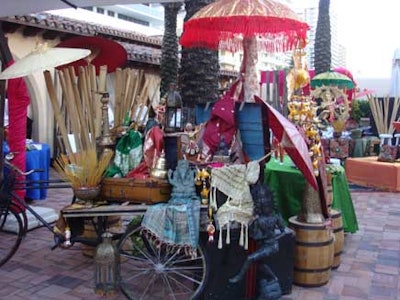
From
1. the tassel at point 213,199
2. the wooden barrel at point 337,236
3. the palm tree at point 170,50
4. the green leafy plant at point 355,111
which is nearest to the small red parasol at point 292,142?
the tassel at point 213,199

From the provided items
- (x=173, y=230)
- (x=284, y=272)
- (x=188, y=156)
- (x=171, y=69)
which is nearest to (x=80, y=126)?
(x=188, y=156)

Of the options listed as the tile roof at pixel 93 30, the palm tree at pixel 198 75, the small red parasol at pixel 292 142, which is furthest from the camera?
the tile roof at pixel 93 30

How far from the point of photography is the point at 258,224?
10.4ft

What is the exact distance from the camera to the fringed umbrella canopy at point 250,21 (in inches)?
147

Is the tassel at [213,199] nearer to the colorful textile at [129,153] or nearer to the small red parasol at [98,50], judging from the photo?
the colorful textile at [129,153]

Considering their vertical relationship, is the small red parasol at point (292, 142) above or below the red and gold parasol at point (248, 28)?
below

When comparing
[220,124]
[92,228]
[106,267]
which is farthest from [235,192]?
[92,228]

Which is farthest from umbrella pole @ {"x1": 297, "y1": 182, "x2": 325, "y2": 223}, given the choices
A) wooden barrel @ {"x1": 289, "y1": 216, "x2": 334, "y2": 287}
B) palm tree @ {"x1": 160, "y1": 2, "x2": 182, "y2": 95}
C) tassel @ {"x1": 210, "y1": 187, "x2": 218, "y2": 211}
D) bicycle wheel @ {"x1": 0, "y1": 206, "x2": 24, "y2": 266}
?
palm tree @ {"x1": 160, "y1": 2, "x2": 182, "y2": 95}

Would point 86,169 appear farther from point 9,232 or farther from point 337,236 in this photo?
point 337,236

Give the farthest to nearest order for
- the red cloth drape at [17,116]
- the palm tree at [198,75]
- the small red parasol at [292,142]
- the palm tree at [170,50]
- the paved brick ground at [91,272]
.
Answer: the palm tree at [170,50] < the palm tree at [198,75] < the red cloth drape at [17,116] < the paved brick ground at [91,272] < the small red parasol at [292,142]

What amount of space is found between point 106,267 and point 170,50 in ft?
24.6

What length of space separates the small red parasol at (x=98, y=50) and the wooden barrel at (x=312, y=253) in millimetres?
2419

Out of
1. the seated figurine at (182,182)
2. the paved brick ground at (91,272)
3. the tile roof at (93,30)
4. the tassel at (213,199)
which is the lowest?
the paved brick ground at (91,272)

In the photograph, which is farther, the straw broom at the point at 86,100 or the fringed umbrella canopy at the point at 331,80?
the fringed umbrella canopy at the point at 331,80
